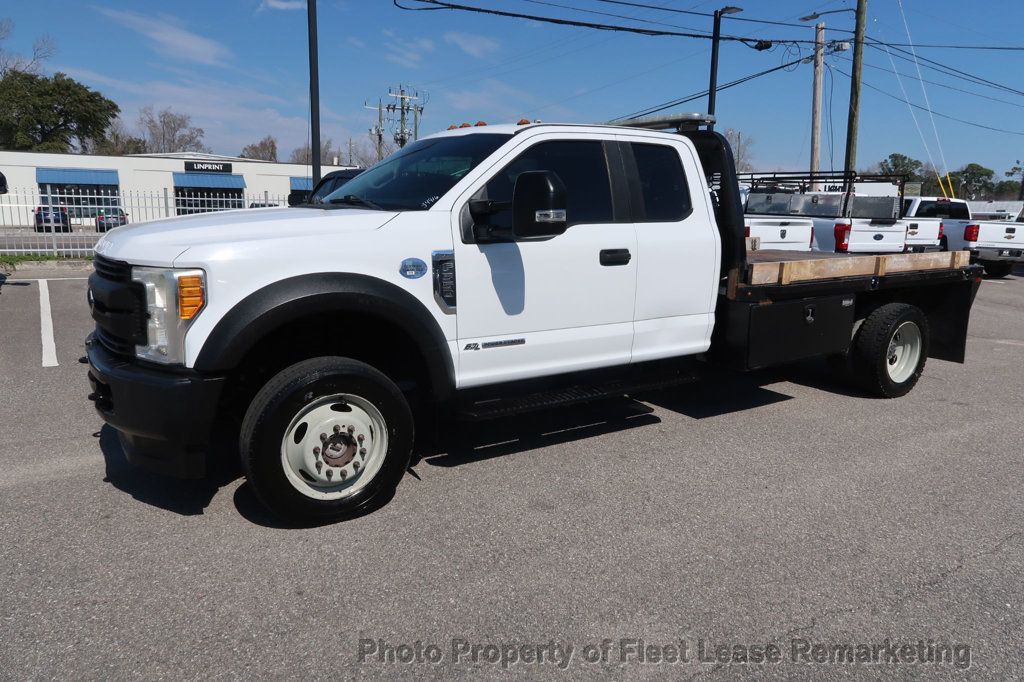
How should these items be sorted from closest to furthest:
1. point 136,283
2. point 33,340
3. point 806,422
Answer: point 136,283
point 806,422
point 33,340

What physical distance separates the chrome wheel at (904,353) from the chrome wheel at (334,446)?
15.5ft

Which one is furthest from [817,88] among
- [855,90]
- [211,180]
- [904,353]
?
[211,180]

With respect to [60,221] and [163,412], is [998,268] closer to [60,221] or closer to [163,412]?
[163,412]

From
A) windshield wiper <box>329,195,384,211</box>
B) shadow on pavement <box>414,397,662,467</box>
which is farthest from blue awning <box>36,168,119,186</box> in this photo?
shadow on pavement <box>414,397,662,467</box>

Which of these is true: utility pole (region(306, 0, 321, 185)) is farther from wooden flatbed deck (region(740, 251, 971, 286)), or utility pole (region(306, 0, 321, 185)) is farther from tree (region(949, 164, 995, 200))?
tree (region(949, 164, 995, 200))

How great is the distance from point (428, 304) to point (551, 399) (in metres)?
1.00

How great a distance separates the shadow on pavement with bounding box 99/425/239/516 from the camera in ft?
13.2

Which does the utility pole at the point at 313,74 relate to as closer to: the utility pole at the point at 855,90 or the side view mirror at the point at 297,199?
the side view mirror at the point at 297,199

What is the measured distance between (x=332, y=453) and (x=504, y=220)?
1549 millimetres

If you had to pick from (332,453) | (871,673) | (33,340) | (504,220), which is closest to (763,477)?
(871,673)

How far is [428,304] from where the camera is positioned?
3.97m

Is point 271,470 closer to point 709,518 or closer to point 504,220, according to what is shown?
point 504,220

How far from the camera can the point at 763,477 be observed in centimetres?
458

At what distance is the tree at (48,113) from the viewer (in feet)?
202
